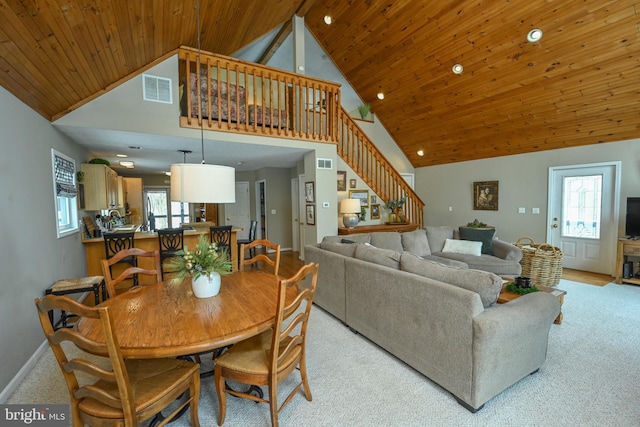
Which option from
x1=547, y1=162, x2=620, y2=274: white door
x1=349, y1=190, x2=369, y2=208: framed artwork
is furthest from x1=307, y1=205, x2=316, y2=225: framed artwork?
x1=547, y1=162, x2=620, y2=274: white door

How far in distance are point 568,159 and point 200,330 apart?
259 inches

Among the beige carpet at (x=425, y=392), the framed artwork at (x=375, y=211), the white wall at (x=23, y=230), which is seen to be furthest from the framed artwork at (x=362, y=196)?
the white wall at (x=23, y=230)

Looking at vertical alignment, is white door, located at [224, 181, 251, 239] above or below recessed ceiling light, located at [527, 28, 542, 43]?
below

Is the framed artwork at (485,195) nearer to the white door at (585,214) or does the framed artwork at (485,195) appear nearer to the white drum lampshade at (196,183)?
the white door at (585,214)

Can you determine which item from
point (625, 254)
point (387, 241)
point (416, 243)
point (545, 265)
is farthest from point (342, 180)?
point (625, 254)

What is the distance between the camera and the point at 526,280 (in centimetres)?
281

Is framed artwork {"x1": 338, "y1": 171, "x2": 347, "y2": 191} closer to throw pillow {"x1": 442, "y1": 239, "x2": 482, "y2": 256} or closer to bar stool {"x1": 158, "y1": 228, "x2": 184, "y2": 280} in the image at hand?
throw pillow {"x1": 442, "y1": 239, "x2": 482, "y2": 256}

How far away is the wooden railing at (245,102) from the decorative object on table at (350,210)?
3.95ft

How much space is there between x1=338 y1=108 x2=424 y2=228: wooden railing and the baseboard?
16.6ft

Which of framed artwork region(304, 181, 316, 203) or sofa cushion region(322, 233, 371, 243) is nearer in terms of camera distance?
sofa cushion region(322, 233, 371, 243)

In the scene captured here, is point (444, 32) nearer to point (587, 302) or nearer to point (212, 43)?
point (212, 43)

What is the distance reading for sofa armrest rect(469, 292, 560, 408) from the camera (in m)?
1.74

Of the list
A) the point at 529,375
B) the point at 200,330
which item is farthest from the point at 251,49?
the point at 529,375

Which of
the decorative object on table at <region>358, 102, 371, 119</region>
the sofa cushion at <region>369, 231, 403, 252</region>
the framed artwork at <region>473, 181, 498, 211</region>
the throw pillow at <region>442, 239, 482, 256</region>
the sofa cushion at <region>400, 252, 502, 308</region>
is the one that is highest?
the decorative object on table at <region>358, 102, 371, 119</region>
